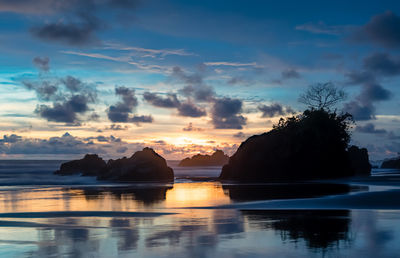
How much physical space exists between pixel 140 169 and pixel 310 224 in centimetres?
4933

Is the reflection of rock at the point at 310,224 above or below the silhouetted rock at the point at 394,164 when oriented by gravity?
above

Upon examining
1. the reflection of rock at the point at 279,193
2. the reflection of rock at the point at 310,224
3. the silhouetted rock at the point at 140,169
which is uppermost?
the silhouetted rock at the point at 140,169

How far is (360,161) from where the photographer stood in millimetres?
86688

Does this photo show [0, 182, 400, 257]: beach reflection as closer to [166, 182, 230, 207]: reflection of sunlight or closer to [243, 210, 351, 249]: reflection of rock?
[243, 210, 351, 249]: reflection of rock

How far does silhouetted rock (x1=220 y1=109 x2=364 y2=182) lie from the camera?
223 ft

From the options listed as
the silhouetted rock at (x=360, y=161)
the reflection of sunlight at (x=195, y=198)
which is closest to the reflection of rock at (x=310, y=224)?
the reflection of sunlight at (x=195, y=198)

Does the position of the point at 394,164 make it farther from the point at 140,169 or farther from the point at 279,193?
the point at 279,193

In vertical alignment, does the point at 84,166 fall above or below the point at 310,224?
above

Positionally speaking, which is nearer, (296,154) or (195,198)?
(195,198)

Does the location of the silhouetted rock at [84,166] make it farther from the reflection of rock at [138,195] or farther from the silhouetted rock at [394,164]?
the silhouetted rock at [394,164]

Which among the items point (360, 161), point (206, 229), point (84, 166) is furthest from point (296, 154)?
point (206, 229)

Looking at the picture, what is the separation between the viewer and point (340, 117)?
2884 inches

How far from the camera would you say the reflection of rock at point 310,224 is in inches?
579

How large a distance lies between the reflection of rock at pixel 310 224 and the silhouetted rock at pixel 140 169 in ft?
142
